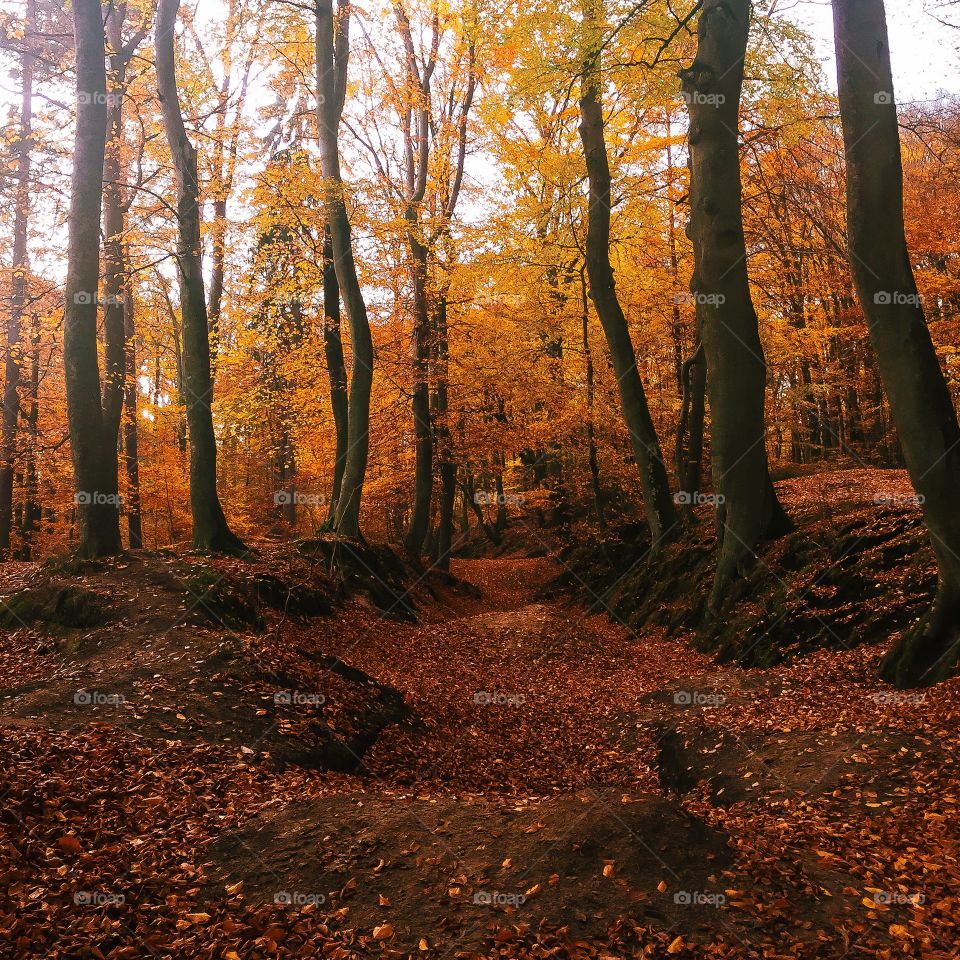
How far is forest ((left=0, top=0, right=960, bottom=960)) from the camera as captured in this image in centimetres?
382

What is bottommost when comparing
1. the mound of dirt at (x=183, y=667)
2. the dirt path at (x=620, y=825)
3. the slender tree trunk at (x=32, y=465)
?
the dirt path at (x=620, y=825)

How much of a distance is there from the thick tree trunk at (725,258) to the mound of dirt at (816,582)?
3.76ft

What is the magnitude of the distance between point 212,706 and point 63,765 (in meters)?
1.61

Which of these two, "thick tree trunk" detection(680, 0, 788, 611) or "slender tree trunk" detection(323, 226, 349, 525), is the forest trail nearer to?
"thick tree trunk" detection(680, 0, 788, 611)

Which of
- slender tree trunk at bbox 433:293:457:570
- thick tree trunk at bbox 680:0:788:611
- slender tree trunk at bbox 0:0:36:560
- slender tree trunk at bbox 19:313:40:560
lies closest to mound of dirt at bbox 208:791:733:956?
thick tree trunk at bbox 680:0:788:611

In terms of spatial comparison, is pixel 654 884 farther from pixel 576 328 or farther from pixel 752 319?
pixel 576 328

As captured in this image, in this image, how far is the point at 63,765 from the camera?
189 inches

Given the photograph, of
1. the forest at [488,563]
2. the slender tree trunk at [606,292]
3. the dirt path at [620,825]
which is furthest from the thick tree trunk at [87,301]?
the slender tree trunk at [606,292]

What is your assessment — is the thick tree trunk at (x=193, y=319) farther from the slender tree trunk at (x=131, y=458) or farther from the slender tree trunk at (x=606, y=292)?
the slender tree trunk at (x=606, y=292)

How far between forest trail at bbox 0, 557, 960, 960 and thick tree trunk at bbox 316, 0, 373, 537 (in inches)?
243

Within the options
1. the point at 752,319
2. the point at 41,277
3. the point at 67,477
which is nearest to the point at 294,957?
the point at 752,319

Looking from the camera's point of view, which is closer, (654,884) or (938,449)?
(654,884)

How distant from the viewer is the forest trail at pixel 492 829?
3.40 m

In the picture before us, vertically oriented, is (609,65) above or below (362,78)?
below
